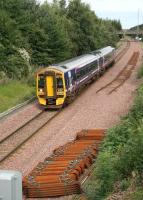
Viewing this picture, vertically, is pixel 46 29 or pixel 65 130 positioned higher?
pixel 46 29

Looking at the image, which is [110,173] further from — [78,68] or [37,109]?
[78,68]

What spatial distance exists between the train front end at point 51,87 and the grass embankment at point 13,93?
2201 mm

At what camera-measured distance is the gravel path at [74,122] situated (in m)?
15.1

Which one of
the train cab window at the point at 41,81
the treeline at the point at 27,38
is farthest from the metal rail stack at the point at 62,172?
the treeline at the point at 27,38

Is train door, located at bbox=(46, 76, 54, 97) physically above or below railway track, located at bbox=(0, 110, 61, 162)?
above

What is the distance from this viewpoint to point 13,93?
30.3 m

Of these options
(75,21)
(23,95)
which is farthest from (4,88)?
(75,21)

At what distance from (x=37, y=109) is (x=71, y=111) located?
208 cm

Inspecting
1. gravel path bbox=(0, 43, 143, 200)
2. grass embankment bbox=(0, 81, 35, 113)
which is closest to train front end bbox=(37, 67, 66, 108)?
gravel path bbox=(0, 43, 143, 200)

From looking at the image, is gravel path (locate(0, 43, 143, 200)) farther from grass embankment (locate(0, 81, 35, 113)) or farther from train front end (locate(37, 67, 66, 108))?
grass embankment (locate(0, 81, 35, 113))

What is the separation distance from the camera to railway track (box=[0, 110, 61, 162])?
53.3 feet

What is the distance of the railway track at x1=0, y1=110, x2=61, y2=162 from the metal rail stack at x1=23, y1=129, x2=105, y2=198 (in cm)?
212

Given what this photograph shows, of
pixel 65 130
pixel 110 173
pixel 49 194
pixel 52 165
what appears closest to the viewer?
pixel 110 173

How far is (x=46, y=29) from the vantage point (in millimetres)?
46562
